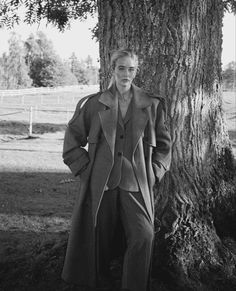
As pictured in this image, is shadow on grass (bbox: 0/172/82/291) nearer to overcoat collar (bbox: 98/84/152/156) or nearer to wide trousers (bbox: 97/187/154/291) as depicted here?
wide trousers (bbox: 97/187/154/291)

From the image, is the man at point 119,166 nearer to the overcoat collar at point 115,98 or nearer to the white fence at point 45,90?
the overcoat collar at point 115,98

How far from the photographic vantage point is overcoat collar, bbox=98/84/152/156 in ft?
9.13

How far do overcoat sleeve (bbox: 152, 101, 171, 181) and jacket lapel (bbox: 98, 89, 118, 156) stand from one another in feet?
Answer: 1.15

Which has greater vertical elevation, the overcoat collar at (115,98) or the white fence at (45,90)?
the white fence at (45,90)

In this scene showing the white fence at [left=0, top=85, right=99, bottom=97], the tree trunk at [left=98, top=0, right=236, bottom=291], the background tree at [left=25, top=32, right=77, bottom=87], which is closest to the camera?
the tree trunk at [left=98, top=0, right=236, bottom=291]

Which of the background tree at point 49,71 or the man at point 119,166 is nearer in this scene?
the man at point 119,166

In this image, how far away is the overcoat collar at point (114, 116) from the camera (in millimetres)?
2783

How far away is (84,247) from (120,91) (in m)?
1.23

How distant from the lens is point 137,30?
3375 mm

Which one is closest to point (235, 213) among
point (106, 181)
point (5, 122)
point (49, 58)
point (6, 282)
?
point (106, 181)

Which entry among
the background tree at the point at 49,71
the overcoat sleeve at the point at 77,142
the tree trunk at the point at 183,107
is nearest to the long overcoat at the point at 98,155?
the overcoat sleeve at the point at 77,142

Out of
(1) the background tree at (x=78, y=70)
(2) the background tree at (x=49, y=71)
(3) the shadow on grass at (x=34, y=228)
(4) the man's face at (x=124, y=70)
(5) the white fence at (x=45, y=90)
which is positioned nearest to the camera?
(4) the man's face at (x=124, y=70)

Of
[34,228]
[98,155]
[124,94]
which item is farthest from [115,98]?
[34,228]

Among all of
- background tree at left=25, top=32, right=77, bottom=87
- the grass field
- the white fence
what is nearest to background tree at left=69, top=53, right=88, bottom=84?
background tree at left=25, top=32, right=77, bottom=87
